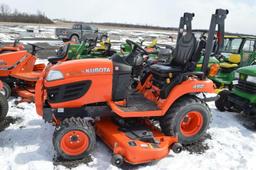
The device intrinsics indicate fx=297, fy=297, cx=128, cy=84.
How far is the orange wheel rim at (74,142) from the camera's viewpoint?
378 centimetres

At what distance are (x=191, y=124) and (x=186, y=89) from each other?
65cm

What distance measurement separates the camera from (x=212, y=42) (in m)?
4.34

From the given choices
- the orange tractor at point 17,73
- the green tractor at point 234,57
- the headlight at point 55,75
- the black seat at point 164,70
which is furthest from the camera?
the green tractor at point 234,57

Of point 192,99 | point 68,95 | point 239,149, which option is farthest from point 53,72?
point 239,149

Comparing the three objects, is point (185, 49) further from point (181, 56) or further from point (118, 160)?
point (118, 160)

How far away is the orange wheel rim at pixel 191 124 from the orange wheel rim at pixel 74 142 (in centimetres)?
155

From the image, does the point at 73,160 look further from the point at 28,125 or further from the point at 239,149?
the point at 239,149

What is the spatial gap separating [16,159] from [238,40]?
7.68 m

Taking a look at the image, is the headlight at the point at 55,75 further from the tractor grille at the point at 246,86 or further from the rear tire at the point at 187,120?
the tractor grille at the point at 246,86

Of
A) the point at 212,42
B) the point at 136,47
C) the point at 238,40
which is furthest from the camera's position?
the point at 238,40

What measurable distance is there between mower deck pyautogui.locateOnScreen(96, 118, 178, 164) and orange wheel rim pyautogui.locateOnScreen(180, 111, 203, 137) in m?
0.46

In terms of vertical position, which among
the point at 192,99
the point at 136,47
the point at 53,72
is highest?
the point at 136,47

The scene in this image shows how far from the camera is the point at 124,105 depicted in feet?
13.9

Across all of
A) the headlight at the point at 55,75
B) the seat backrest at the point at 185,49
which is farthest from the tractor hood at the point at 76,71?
the seat backrest at the point at 185,49
